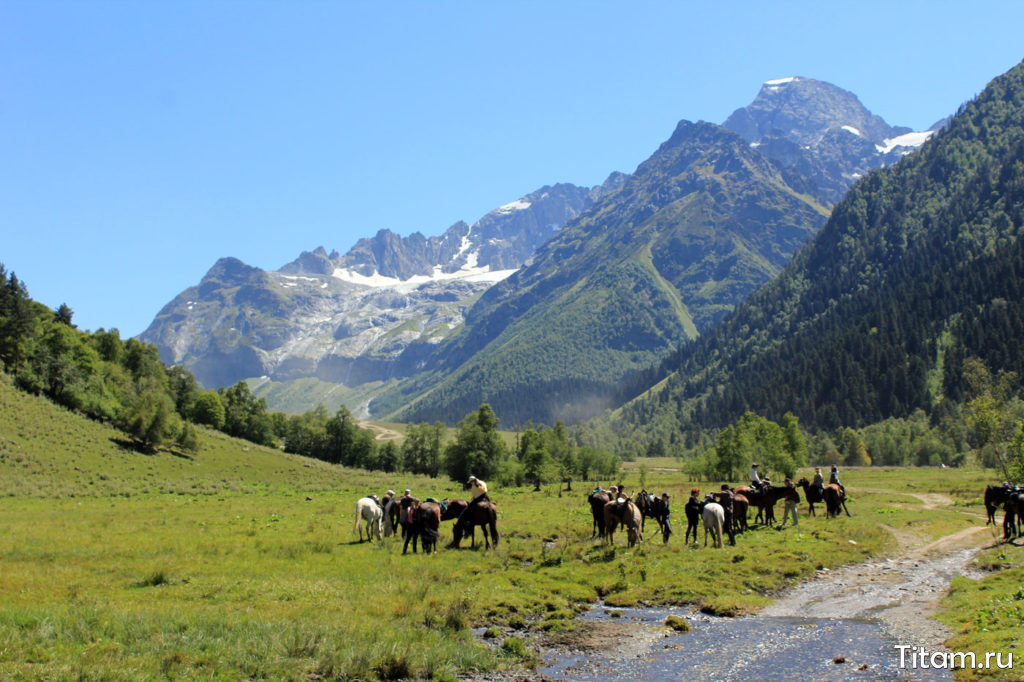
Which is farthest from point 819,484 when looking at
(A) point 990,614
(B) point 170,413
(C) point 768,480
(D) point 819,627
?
(B) point 170,413

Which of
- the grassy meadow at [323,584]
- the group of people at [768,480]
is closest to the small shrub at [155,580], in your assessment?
the grassy meadow at [323,584]

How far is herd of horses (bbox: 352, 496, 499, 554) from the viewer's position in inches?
1185

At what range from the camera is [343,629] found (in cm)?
1672

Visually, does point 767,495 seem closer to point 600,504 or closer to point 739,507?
point 739,507

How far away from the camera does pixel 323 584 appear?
2208 cm

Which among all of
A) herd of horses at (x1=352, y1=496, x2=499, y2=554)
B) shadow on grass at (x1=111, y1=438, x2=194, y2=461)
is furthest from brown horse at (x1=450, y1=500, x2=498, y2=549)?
shadow on grass at (x1=111, y1=438, x2=194, y2=461)

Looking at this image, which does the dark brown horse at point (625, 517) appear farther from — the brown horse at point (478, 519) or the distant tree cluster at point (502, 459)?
the distant tree cluster at point (502, 459)

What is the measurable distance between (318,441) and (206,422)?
997 inches

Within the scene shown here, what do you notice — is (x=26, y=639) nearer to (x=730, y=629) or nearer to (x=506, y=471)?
(x=730, y=629)

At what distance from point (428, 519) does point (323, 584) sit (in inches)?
332

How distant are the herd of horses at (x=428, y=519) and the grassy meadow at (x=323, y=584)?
3.84ft

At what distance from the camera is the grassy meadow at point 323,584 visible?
1471cm

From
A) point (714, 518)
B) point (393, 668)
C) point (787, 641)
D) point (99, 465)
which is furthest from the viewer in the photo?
point (99, 465)

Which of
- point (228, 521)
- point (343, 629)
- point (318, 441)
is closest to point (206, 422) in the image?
point (318, 441)
